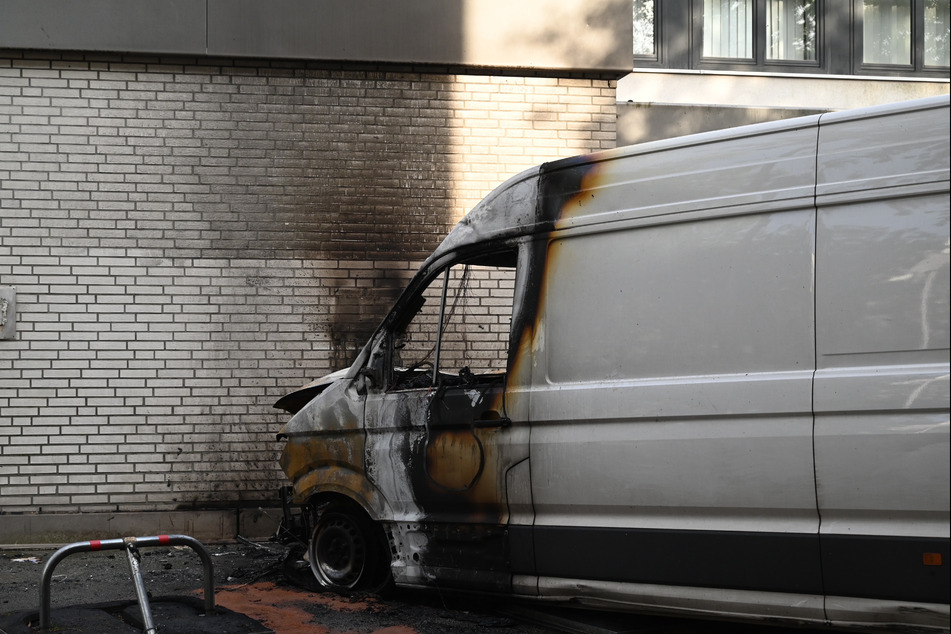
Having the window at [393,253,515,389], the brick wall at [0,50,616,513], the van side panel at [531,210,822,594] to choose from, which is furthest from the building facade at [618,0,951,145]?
the van side panel at [531,210,822,594]

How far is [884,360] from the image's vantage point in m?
4.35

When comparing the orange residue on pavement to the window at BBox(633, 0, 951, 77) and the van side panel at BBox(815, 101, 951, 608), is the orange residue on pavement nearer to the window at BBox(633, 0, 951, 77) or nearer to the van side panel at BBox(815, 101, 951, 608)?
the van side panel at BBox(815, 101, 951, 608)

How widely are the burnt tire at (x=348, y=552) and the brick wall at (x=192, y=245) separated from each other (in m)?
2.35

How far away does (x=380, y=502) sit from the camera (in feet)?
20.6

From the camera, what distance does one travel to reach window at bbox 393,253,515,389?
587cm

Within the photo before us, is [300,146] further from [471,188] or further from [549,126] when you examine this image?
[549,126]

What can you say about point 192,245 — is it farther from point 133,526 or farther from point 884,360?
point 884,360

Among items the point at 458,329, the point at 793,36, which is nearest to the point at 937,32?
the point at 793,36

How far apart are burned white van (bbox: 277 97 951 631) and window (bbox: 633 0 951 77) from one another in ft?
17.5

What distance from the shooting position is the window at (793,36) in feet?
34.3

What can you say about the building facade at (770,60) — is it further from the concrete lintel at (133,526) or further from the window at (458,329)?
the concrete lintel at (133,526)

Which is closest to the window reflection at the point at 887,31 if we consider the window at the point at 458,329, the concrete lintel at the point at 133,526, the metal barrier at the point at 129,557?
the window at the point at 458,329

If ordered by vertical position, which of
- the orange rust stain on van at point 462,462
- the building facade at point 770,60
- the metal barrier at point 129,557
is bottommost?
the metal barrier at point 129,557

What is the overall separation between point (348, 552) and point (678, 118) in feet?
19.2
